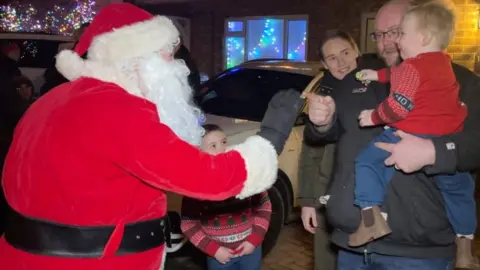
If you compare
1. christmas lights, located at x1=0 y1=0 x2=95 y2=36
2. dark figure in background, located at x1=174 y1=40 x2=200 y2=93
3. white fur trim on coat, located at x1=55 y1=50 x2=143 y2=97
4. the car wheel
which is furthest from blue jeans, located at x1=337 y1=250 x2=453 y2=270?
christmas lights, located at x1=0 y1=0 x2=95 y2=36

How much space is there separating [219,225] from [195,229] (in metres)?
0.15

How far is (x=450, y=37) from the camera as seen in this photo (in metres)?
2.45

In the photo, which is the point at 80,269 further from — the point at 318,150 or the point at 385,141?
the point at 318,150

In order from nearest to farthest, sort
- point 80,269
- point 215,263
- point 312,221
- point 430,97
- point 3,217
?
point 80,269, point 430,97, point 312,221, point 215,263, point 3,217

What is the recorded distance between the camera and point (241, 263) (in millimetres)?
3551

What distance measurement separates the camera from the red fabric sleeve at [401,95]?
236 cm

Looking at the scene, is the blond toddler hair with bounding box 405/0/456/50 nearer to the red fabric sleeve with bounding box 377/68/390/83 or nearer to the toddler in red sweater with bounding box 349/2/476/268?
the toddler in red sweater with bounding box 349/2/476/268

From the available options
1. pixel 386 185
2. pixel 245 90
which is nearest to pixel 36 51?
pixel 245 90

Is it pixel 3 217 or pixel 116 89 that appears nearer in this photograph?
pixel 116 89

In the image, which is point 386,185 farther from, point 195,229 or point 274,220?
point 274,220

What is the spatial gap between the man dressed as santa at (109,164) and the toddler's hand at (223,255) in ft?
3.36

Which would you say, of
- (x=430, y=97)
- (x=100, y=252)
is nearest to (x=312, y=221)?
(x=430, y=97)

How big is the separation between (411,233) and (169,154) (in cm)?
112

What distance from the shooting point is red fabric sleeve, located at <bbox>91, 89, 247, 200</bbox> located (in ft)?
6.60
